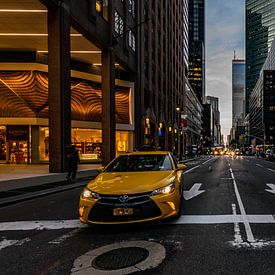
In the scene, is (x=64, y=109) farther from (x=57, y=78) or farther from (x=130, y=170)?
(x=130, y=170)

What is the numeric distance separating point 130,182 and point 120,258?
6.58ft

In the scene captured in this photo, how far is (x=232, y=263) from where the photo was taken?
4.73 meters

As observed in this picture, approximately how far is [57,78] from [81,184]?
9450 millimetres

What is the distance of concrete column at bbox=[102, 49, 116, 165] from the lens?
3202 cm

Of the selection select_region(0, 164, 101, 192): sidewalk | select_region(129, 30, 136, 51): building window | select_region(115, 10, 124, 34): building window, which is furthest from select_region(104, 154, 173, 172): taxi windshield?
select_region(129, 30, 136, 51): building window

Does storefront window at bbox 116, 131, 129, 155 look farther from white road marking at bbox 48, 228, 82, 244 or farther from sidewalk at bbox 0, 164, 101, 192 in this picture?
white road marking at bbox 48, 228, 82, 244

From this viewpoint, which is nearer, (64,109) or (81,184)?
(81,184)

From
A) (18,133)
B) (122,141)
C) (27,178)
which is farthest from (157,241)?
(122,141)

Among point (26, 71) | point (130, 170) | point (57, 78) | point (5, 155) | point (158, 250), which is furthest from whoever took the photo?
point (5, 155)

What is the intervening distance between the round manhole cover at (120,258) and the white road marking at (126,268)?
7 centimetres

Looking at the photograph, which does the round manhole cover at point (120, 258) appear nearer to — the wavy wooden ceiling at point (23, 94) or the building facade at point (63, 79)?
the building facade at point (63, 79)

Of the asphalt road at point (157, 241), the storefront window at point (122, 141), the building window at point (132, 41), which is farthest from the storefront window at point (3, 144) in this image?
the asphalt road at point (157, 241)

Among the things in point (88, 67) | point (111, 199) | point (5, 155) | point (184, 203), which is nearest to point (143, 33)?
point (88, 67)

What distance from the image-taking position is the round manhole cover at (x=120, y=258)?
15.4 feet
